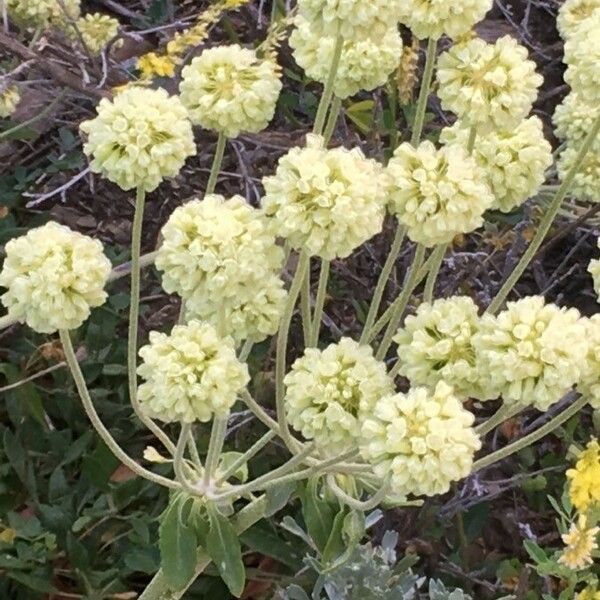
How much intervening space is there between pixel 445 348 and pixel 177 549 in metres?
0.52

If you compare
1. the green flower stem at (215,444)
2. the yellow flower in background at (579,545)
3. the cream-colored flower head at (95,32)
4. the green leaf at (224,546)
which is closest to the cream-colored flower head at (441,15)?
the green flower stem at (215,444)

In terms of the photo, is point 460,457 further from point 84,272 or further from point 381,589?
point 381,589

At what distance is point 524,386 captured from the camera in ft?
3.35

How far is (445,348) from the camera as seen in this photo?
1.08m

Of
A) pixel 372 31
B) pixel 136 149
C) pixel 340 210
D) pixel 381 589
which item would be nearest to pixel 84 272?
pixel 136 149

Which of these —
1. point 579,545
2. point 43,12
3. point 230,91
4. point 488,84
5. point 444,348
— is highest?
point 488,84

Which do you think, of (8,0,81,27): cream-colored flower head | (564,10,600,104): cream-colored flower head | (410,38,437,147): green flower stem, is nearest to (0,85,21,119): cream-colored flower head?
(8,0,81,27): cream-colored flower head

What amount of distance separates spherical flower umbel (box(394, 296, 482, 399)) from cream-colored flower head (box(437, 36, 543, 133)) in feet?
0.68

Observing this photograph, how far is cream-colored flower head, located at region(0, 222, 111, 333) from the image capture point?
1.04m

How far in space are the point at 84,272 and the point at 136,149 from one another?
151 mm

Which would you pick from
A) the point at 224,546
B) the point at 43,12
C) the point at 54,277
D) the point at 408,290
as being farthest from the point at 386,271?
→ the point at 43,12

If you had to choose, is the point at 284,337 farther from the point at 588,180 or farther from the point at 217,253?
the point at 588,180

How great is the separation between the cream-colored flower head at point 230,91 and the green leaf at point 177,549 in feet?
1.69

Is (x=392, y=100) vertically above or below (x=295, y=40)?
below
